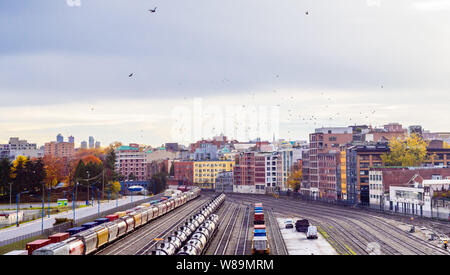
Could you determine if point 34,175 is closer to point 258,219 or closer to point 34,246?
point 258,219

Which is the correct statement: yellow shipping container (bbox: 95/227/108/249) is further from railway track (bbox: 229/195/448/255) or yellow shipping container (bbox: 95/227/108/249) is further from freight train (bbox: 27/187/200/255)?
railway track (bbox: 229/195/448/255)

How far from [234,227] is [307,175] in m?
86.7

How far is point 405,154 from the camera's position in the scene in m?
141

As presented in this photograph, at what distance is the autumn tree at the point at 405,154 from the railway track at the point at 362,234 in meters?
32.2

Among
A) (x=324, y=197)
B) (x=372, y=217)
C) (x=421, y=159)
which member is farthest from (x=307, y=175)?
(x=372, y=217)

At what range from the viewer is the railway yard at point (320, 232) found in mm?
64875

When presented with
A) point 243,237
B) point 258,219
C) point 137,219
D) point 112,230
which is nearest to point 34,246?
point 112,230

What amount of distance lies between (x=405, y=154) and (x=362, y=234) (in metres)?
68.7

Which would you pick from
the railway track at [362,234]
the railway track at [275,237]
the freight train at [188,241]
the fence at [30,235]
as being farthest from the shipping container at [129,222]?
the railway track at [362,234]
